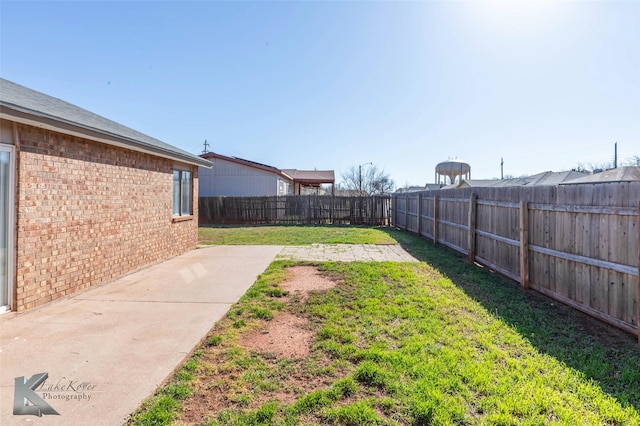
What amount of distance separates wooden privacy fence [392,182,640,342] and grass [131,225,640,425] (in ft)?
1.02

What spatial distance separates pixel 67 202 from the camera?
16.3 feet

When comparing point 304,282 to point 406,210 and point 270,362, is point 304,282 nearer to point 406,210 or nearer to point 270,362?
point 270,362

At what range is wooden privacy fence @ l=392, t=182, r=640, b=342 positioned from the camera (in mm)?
3572

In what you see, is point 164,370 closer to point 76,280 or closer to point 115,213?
point 76,280

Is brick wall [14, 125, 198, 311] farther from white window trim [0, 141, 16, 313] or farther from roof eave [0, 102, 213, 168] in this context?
roof eave [0, 102, 213, 168]

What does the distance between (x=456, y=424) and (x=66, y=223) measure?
548 centimetres

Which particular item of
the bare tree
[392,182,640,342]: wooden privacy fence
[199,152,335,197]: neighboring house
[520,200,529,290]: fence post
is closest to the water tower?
the bare tree

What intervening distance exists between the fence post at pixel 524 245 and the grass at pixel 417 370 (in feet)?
2.44

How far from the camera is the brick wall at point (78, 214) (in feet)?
14.1

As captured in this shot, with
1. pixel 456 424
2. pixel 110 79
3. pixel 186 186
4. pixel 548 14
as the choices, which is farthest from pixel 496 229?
pixel 110 79

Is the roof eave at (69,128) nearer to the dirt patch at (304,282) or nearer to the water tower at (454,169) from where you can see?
the dirt patch at (304,282)

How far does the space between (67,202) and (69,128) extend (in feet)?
3.56

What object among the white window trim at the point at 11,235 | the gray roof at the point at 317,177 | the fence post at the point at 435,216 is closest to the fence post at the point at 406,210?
the fence post at the point at 435,216

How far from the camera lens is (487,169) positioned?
48.8 meters
